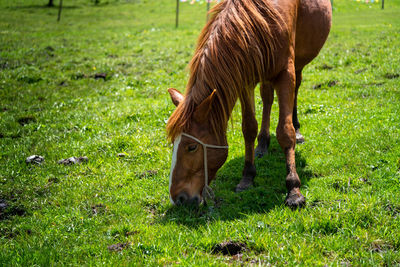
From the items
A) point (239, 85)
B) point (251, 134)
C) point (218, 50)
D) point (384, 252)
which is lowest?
point (384, 252)

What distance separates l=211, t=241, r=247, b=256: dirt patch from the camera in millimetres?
3588

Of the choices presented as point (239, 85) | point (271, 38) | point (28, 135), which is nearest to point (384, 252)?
point (239, 85)

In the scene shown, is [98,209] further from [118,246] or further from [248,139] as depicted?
[248,139]

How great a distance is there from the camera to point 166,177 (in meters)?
5.41

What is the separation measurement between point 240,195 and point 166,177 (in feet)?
3.83

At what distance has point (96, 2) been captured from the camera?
3950cm

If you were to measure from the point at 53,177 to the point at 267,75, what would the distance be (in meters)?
3.46

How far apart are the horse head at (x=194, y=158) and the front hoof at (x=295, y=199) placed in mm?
898

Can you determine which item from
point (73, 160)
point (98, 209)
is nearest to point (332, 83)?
point (73, 160)

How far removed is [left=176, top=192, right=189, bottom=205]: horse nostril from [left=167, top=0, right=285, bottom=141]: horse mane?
2.08ft

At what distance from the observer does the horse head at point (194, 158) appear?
4105 mm

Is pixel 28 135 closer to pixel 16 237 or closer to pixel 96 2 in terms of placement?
pixel 16 237

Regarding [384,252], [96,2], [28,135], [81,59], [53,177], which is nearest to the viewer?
[384,252]

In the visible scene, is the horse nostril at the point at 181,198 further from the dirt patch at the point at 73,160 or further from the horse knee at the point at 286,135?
the dirt patch at the point at 73,160
